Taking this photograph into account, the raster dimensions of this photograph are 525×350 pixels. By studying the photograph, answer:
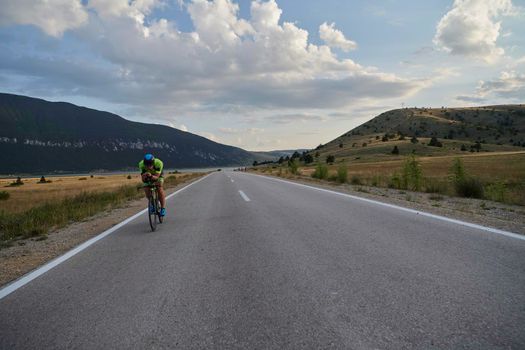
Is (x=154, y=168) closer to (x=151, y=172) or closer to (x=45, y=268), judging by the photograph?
(x=151, y=172)

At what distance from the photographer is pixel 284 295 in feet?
12.1

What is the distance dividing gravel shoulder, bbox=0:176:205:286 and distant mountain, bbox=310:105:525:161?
83.1 meters

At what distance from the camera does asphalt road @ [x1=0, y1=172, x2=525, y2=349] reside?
112 inches

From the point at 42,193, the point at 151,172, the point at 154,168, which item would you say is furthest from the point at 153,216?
the point at 42,193

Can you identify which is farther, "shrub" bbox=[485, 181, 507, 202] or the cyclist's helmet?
"shrub" bbox=[485, 181, 507, 202]

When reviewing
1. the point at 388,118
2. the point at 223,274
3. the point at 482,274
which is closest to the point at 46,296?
the point at 223,274

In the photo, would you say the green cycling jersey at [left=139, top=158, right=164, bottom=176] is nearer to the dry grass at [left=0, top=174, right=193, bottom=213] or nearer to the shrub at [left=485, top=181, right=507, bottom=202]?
the dry grass at [left=0, top=174, right=193, bottom=213]

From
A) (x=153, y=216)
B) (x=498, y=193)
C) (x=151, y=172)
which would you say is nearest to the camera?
(x=153, y=216)

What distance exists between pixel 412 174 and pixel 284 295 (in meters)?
16.0

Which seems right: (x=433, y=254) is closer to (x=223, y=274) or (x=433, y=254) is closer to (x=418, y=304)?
(x=418, y=304)

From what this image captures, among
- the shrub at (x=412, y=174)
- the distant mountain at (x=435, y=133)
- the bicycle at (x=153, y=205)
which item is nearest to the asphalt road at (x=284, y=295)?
the bicycle at (x=153, y=205)

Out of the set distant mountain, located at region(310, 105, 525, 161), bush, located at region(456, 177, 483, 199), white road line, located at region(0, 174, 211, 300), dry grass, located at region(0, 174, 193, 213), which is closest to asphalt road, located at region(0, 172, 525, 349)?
white road line, located at region(0, 174, 211, 300)

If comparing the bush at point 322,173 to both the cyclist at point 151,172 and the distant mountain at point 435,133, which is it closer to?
the cyclist at point 151,172

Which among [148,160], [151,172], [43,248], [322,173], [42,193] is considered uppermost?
[148,160]
